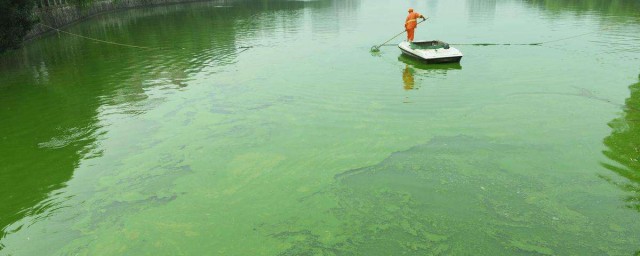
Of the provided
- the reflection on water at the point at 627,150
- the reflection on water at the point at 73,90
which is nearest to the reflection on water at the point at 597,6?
the reflection on water at the point at 73,90

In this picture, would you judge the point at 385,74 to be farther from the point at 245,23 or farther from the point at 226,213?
the point at 245,23

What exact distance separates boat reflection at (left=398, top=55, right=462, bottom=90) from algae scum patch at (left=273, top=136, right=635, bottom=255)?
20.8ft

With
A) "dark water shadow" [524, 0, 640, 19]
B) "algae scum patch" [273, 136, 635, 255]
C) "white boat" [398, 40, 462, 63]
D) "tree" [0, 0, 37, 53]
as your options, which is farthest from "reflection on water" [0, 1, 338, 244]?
"dark water shadow" [524, 0, 640, 19]

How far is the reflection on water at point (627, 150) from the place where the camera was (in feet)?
22.7

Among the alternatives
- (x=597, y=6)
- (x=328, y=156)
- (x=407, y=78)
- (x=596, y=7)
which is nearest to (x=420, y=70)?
(x=407, y=78)

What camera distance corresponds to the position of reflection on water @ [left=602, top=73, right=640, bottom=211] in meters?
6.91

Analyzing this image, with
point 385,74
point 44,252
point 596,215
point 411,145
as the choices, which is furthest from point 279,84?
point 596,215

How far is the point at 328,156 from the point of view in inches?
339

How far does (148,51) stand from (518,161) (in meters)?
19.2

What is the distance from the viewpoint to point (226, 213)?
268 inches

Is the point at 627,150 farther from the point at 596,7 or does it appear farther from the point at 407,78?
the point at 596,7

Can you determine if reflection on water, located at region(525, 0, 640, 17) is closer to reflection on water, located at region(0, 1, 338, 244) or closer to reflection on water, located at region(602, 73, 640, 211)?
reflection on water, located at region(0, 1, 338, 244)

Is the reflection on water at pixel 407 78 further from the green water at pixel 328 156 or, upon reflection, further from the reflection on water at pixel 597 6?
the reflection on water at pixel 597 6

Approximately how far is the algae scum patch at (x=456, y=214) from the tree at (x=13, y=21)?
57.8 ft
